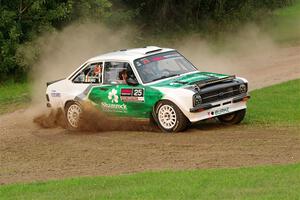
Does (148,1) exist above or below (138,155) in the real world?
above

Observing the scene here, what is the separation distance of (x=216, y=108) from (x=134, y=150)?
2.12m

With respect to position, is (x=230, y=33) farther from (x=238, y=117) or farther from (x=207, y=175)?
(x=207, y=175)

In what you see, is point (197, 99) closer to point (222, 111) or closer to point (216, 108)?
point (216, 108)

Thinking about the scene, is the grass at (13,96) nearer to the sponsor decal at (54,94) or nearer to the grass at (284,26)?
the sponsor decal at (54,94)

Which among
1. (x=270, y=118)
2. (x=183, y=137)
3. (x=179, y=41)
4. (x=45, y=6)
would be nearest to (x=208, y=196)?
(x=183, y=137)

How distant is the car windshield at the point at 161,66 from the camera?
15344 mm

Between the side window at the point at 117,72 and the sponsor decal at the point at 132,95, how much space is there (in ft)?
0.92

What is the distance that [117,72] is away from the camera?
51.7 ft

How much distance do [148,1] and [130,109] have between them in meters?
20.0

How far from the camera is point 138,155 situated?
41.7 feet

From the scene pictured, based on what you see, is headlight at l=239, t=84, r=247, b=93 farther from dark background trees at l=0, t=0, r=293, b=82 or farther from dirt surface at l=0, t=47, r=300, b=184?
dark background trees at l=0, t=0, r=293, b=82

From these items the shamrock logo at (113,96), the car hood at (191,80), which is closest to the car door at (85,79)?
the shamrock logo at (113,96)

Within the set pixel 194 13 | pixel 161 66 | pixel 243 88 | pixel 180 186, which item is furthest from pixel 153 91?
pixel 194 13

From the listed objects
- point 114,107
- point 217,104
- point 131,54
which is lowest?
point 114,107
